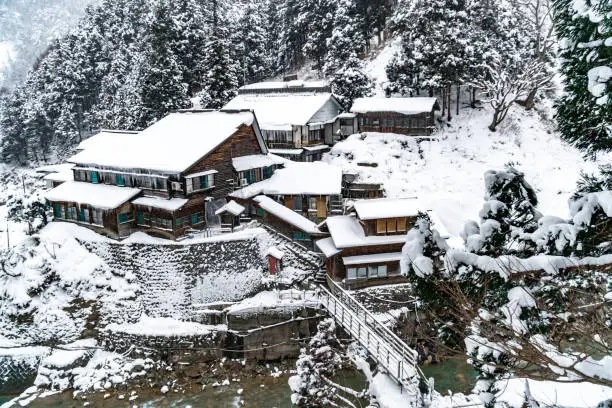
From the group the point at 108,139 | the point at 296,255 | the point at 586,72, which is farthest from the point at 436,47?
the point at 586,72

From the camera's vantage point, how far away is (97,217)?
2809 cm

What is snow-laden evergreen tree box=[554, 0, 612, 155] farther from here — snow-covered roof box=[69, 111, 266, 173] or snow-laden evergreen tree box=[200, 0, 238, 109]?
snow-laden evergreen tree box=[200, 0, 238, 109]

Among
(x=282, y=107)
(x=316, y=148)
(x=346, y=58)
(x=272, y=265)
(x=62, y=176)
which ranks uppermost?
(x=346, y=58)

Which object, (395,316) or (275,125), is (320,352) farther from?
(275,125)

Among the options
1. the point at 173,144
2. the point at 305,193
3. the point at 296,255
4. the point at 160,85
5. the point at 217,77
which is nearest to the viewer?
the point at 296,255

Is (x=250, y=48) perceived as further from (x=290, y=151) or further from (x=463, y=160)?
(x=463, y=160)

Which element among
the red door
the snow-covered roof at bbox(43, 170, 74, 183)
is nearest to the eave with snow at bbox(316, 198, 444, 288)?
the red door

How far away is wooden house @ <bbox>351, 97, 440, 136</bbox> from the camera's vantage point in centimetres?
3816

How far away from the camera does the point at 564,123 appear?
7625 millimetres

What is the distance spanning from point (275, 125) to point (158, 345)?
20597 millimetres

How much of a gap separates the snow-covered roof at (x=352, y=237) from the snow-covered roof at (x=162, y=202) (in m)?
8.47

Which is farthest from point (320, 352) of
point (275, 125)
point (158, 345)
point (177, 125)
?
point (275, 125)

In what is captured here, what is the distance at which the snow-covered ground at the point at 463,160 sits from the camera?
31.7m

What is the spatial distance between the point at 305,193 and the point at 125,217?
10.8m
